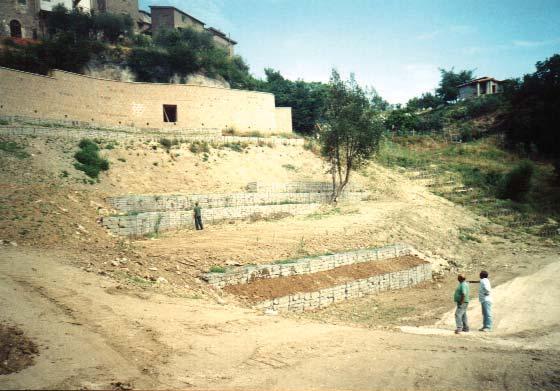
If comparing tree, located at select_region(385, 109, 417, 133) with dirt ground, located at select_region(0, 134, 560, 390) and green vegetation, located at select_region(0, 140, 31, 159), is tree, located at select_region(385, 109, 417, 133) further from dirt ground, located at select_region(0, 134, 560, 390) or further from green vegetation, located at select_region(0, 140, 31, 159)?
green vegetation, located at select_region(0, 140, 31, 159)

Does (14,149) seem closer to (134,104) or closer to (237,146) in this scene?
(134,104)

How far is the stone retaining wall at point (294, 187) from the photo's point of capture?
840 inches

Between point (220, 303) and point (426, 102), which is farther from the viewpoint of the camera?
point (426, 102)

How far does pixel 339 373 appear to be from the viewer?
5402mm

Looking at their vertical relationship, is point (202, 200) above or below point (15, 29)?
below

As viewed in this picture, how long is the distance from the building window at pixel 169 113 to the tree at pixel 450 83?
50450mm

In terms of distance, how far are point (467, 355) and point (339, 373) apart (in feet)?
8.65

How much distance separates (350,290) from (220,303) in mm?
5013

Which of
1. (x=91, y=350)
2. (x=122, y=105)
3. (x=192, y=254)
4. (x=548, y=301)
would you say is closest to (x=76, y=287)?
(x=91, y=350)

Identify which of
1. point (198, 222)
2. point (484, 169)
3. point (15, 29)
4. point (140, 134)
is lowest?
point (198, 222)

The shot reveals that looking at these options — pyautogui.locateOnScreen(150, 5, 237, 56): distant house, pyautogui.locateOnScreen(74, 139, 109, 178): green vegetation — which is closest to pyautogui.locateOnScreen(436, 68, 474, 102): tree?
pyautogui.locateOnScreen(150, 5, 237, 56): distant house

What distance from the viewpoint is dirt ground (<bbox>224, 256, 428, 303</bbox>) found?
10188 mm

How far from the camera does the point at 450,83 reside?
2450 inches

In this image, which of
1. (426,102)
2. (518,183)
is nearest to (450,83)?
(426,102)
